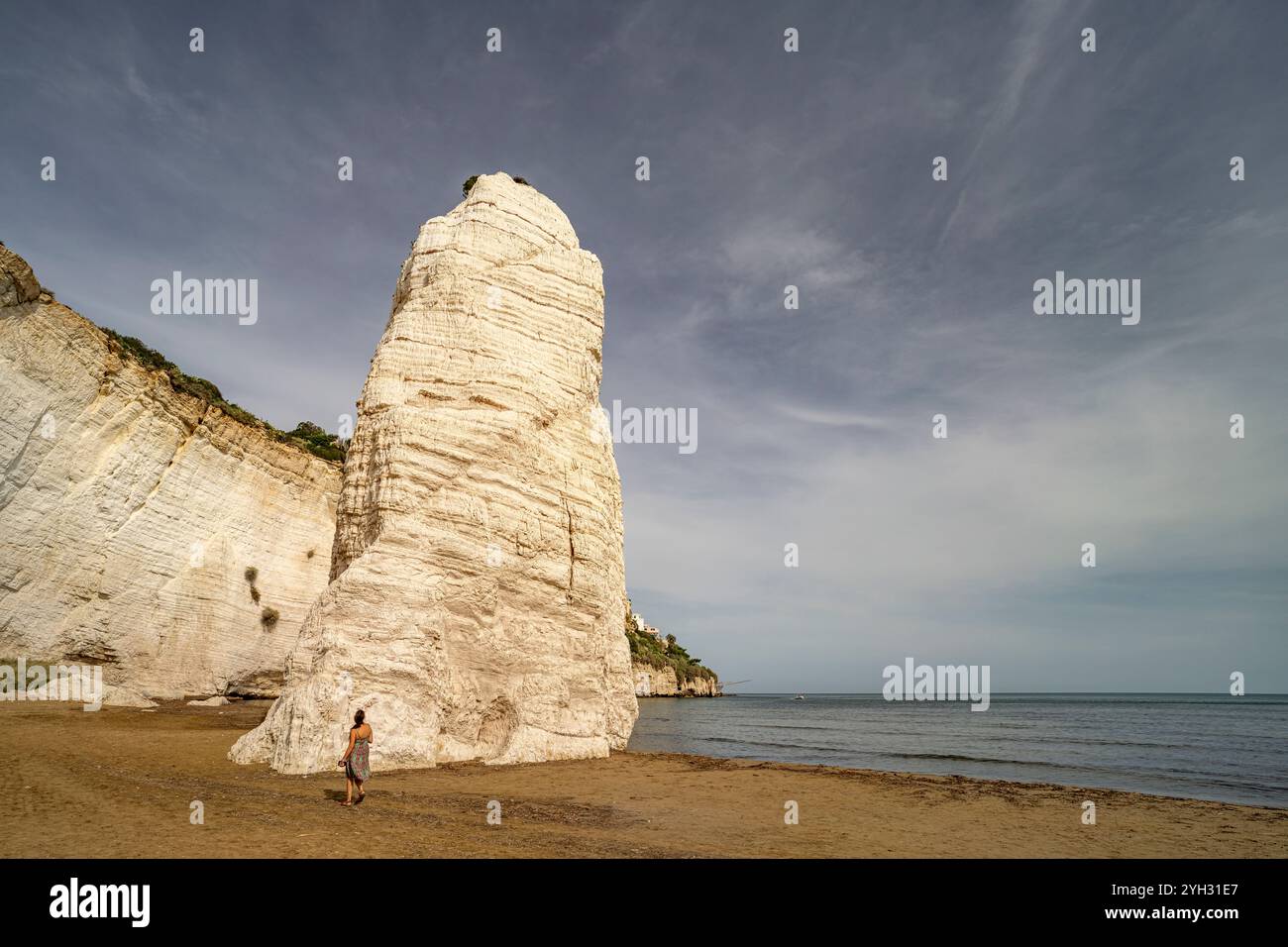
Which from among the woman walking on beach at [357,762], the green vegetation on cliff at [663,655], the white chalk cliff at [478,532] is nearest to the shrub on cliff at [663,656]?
the green vegetation on cliff at [663,655]

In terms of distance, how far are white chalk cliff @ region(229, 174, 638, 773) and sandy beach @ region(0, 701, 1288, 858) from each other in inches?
43.8

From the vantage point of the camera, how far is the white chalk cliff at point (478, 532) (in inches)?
521

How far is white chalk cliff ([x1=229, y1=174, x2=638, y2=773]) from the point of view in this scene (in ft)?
43.4

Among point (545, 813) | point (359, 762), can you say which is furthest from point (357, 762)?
point (545, 813)

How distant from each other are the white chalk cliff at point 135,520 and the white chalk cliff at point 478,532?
13.5 meters

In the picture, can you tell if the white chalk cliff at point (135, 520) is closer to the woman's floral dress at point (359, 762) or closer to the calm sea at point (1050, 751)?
the calm sea at point (1050, 751)

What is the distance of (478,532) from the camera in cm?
1549

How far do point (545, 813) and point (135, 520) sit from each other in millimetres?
24907

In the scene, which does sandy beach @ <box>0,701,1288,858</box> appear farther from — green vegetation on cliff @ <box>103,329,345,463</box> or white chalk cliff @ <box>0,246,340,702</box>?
green vegetation on cliff @ <box>103,329,345,463</box>

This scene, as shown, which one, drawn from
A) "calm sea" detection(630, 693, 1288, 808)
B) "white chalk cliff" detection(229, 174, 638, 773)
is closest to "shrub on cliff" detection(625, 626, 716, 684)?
"calm sea" detection(630, 693, 1288, 808)

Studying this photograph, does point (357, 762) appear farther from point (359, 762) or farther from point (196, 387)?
point (196, 387)

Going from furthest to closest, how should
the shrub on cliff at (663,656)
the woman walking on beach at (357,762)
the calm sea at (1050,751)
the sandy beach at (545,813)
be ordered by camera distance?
the shrub on cliff at (663,656)
the calm sea at (1050,751)
the woman walking on beach at (357,762)
the sandy beach at (545,813)

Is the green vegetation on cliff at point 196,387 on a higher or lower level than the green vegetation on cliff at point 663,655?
higher
